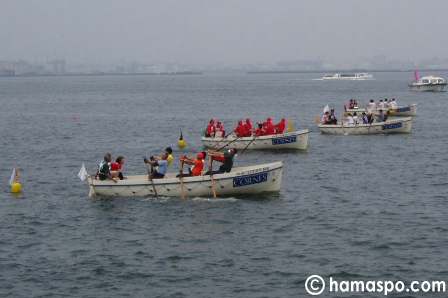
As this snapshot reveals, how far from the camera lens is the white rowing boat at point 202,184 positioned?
3098cm

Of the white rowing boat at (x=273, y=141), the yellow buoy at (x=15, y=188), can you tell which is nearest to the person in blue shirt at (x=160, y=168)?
the yellow buoy at (x=15, y=188)

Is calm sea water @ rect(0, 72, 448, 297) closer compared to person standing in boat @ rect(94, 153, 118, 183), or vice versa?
calm sea water @ rect(0, 72, 448, 297)

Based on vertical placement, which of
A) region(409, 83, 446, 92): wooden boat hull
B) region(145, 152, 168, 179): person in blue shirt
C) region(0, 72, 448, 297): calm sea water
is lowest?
region(0, 72, 448, 297): calm sea water

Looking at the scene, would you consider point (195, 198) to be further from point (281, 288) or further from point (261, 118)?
point (261, 118)

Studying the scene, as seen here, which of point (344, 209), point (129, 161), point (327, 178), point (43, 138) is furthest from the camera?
point (43, 138)

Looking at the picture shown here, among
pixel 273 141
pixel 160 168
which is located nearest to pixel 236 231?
pixel 160 168

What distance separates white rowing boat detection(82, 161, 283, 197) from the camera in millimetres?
30984

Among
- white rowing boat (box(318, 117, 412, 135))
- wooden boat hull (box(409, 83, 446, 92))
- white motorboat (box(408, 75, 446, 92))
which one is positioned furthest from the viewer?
wooden boat hull (box(409, 83, 446, 92))

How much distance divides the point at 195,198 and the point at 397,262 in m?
11.1

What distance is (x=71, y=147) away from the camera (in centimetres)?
5281

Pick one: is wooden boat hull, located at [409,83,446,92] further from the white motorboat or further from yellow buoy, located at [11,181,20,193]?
yellow buoy, located at [11,181,20,193]

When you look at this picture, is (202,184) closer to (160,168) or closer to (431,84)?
(160,168)

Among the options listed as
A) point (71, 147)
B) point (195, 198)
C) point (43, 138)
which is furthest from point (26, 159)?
point (195, 198)

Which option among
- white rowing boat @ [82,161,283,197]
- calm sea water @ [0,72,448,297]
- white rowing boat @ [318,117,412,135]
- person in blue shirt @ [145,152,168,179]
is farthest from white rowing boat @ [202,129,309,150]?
person in blue shirt @ [145,152,168,179]
